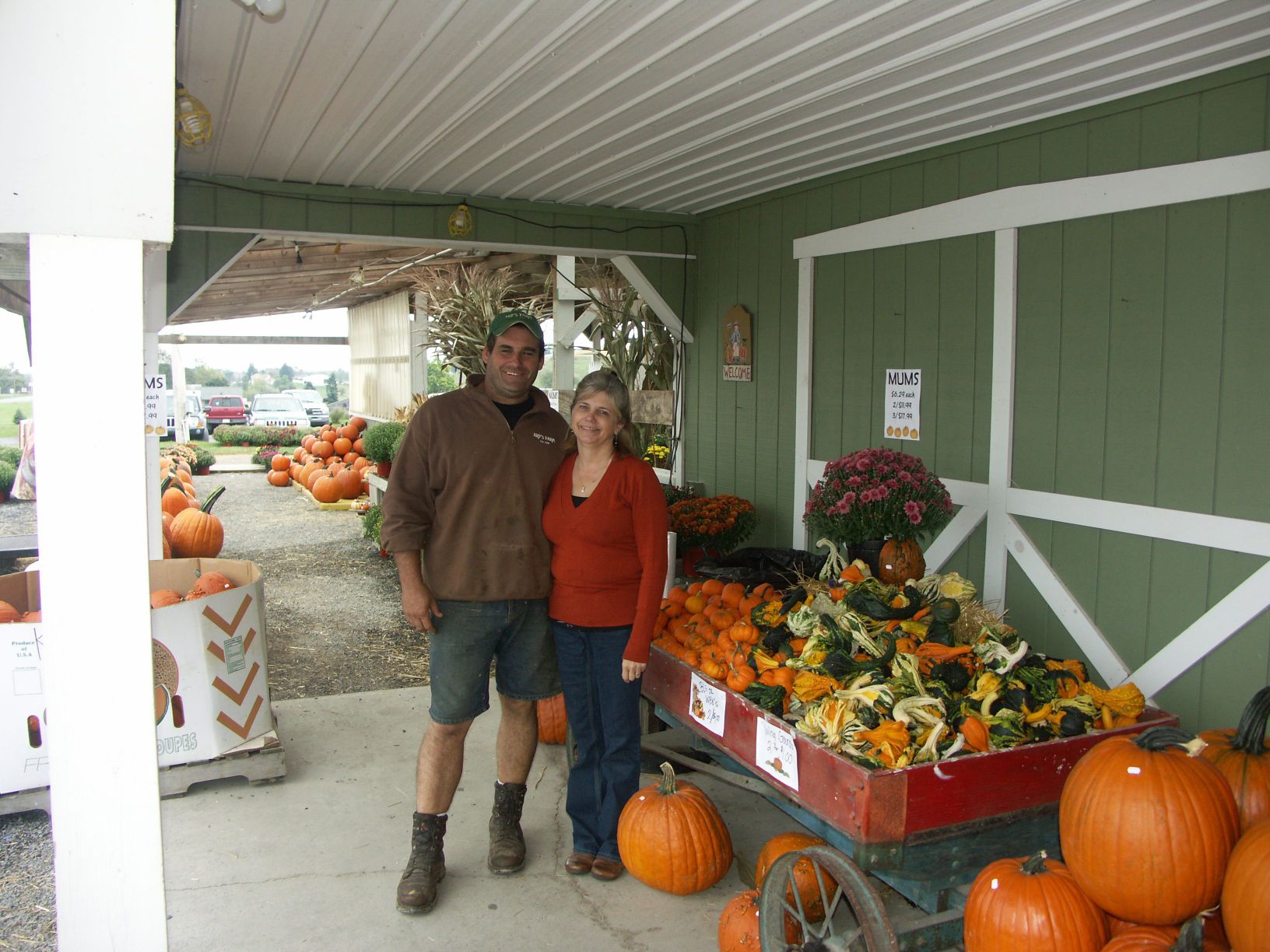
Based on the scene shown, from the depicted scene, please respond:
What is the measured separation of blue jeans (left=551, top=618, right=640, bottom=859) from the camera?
10.4 feet

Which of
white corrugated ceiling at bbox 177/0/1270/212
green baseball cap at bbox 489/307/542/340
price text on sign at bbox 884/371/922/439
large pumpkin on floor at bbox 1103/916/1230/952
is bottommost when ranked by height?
large pumpkin on floor at bbox 1103/916/1230/952

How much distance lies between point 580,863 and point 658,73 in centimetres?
293

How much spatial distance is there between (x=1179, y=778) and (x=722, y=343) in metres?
4.84

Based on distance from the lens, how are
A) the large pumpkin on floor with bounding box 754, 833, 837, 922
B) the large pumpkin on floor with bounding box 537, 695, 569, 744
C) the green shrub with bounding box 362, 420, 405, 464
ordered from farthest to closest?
the green shrub with bounding box 362, 420, 405, 464 → the large pumpkin on floor with bounding box 537, 695, 569, 744 → the large pumpkin on floor with bounding box 754, 833, 837, 922

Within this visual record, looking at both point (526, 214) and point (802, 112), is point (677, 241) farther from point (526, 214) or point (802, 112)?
point (802, 112)

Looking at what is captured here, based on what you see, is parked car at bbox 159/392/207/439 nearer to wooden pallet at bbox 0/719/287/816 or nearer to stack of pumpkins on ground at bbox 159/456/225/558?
stack of pumpkins on ground at bbox 159/456/225/558

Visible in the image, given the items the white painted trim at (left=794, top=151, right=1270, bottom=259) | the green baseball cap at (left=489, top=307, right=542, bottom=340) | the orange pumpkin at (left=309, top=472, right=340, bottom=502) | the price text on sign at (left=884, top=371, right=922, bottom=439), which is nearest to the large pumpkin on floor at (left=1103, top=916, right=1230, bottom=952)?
the green baseball cap at (left=489, top=307, right=542, bottom=340)

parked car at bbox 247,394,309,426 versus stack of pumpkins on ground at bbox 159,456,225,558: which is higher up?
parked car at bbox 247,394,309,426

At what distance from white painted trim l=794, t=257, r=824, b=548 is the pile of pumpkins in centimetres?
345

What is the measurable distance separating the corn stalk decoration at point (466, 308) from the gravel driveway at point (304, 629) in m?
2.07

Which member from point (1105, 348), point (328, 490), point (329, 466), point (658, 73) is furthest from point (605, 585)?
point (329, 466)

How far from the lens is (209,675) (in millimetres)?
3912

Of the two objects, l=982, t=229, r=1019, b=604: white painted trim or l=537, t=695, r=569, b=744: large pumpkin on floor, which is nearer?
l=982, t=229, r=1019, b=604: white painted trim

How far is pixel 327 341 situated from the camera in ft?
67.6
